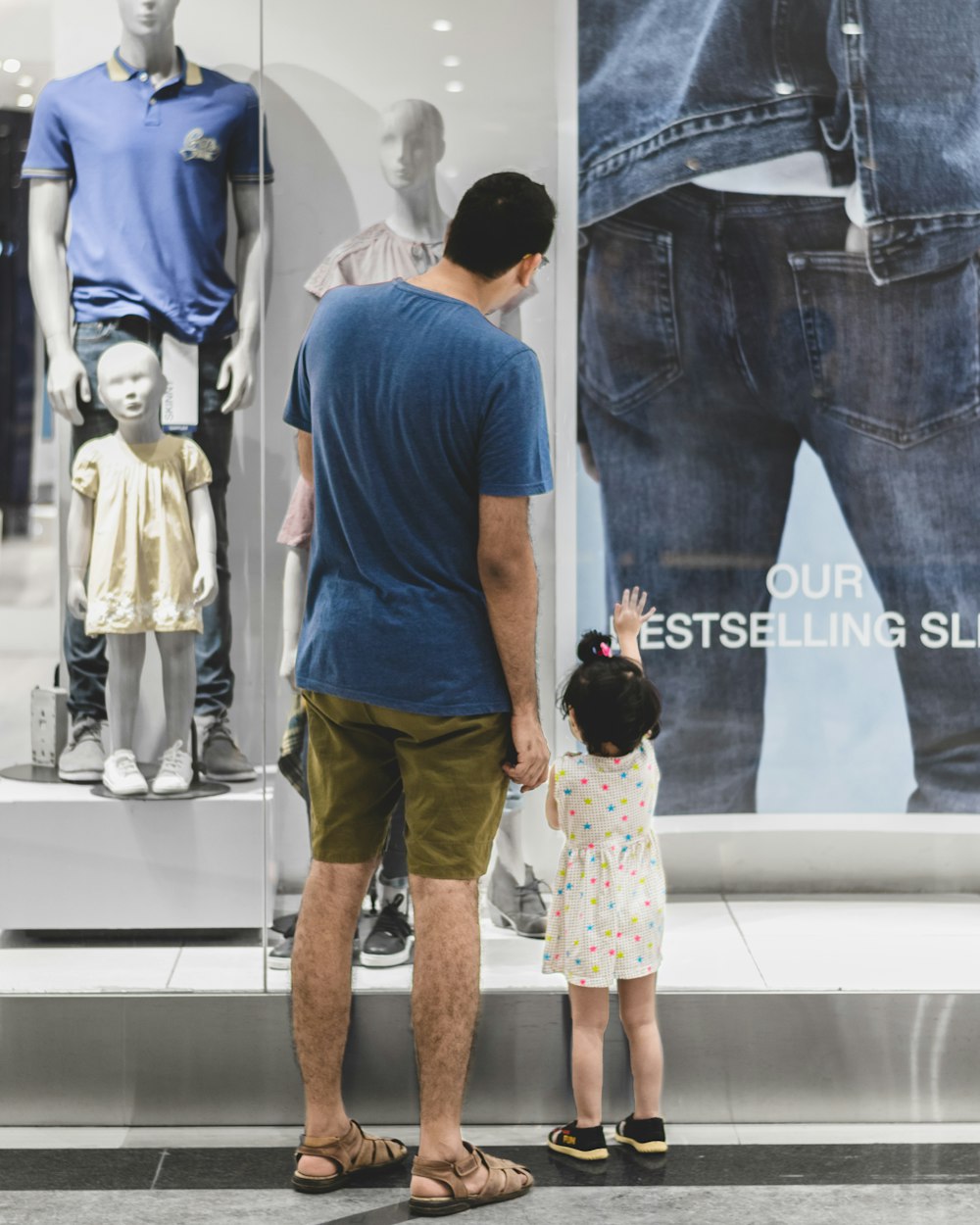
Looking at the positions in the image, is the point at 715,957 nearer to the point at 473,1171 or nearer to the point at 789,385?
the point at 473,1171

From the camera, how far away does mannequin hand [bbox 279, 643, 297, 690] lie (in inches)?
113

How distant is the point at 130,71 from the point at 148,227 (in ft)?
0.94

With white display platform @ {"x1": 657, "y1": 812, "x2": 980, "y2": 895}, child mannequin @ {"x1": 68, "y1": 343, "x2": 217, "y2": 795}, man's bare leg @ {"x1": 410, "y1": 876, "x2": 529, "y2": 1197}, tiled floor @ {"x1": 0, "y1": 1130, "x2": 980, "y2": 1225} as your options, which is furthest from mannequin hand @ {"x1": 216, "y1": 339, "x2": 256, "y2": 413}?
tiled floor @ {"x1": 0, "y1": 1130, "x2": 980, "y2": 1225}

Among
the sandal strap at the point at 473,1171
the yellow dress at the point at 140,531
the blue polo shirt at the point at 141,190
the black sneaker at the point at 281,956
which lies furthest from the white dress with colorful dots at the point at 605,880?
the blue polo shirt at the point at 141,190

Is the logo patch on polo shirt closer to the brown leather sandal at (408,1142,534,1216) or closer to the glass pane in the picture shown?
the glass pane

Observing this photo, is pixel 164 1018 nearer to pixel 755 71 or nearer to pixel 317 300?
pixel 317 300

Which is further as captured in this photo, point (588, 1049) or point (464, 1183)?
point (588, 1049)

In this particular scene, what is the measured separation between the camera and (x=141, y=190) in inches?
115

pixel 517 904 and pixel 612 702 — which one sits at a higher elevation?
pixel 612 702

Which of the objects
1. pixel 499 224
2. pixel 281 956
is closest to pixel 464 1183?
pixel 281 956

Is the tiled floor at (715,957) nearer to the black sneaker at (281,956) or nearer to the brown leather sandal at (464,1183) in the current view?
the black sneaker at (281,956)

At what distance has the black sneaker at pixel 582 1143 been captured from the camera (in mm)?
2559

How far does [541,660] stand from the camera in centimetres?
304

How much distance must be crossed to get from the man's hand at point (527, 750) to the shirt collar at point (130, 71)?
139 centimetres
